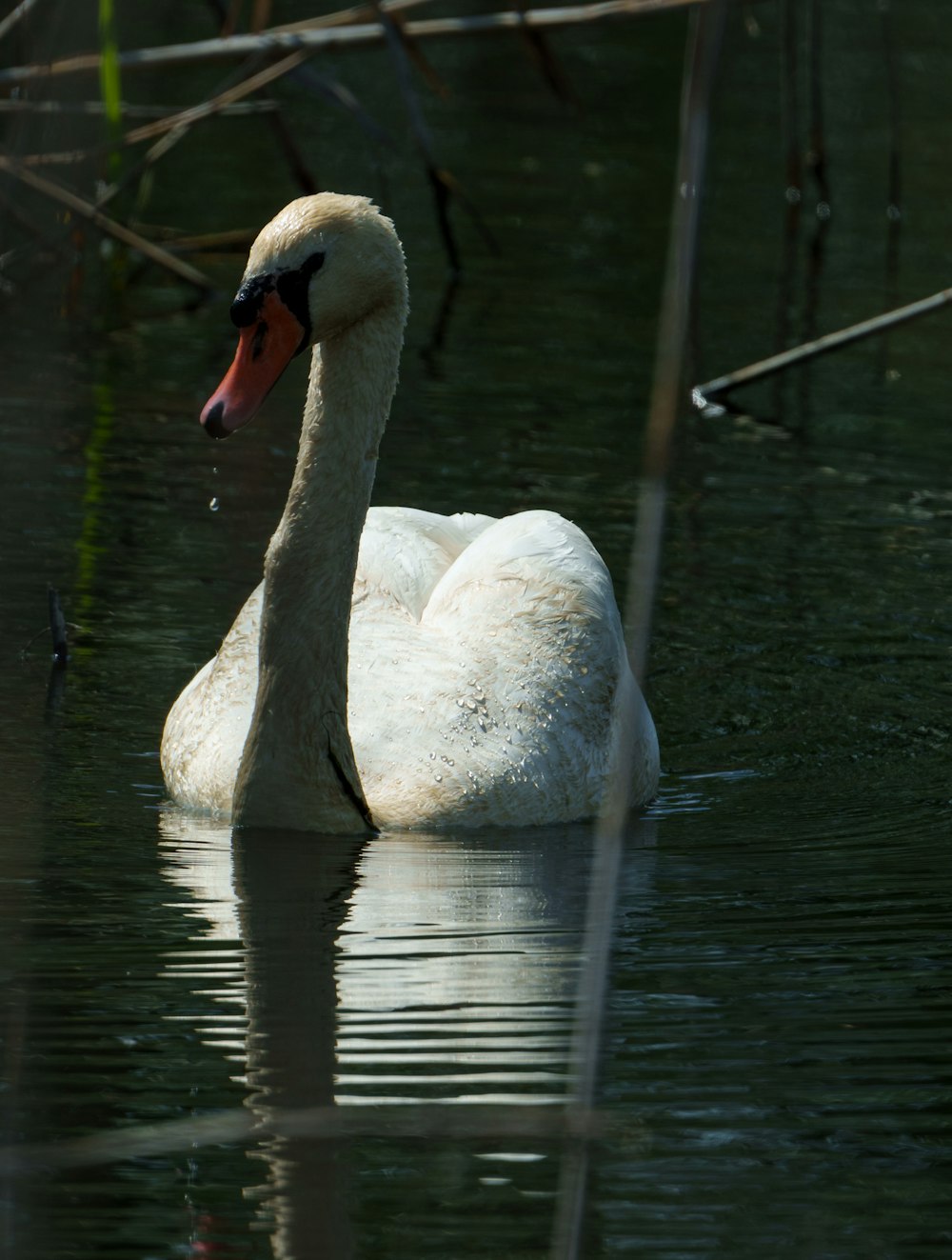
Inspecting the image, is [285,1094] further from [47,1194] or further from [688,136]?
[688,136]

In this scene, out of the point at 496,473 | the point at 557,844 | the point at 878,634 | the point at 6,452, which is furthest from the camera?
the point at 496,473

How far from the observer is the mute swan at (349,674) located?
6707 mm

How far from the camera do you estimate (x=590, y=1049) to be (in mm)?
2748

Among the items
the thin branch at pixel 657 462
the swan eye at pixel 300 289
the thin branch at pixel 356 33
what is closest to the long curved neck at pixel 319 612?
the swan eye at pixel 300 289

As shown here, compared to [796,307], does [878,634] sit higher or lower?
lower

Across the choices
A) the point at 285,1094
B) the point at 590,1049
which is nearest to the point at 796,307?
the point at 285,1094

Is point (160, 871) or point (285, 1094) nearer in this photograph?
point (285, 1094)

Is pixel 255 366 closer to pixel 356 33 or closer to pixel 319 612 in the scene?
pixel 319 612

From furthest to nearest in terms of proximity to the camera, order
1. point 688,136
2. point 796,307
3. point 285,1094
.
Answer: point 796,307
point 285,1094
point 688,136

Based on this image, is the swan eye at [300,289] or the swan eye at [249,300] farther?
the swan eye at [300,289]

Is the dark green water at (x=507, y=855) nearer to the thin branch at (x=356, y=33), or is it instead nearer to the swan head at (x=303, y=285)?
the swan head at (x=303, y=285)

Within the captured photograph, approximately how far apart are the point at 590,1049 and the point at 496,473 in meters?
8.89

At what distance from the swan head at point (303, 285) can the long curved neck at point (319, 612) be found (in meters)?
0.15

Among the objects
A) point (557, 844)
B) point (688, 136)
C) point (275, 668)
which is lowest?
point (557, 844)
